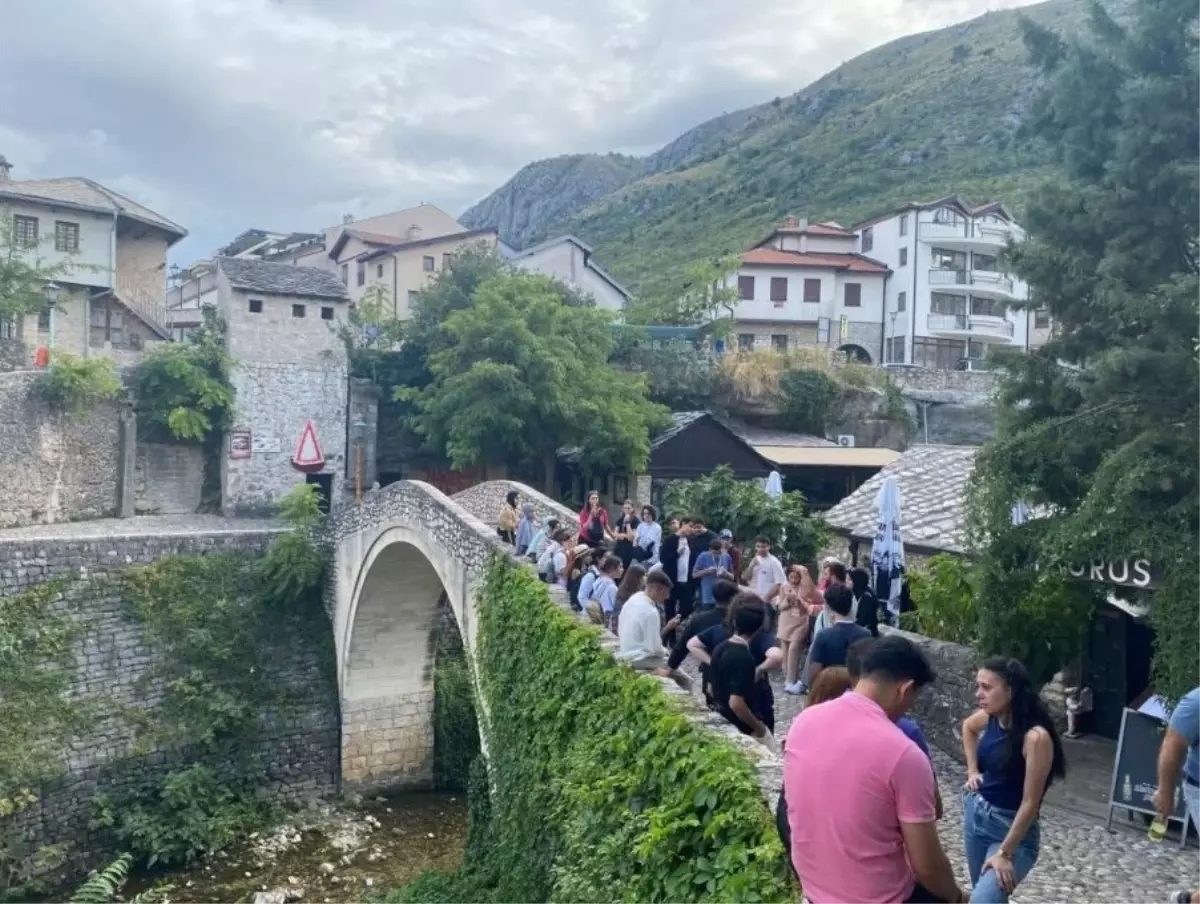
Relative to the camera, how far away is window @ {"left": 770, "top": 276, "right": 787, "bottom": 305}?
38719 mm

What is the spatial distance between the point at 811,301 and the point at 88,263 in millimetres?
24208

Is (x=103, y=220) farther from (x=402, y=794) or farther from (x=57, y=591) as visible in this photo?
(x=402, y=794)

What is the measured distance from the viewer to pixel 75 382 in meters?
23.2

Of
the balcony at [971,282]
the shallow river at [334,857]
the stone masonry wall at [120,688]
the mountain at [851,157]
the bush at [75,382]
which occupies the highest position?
the mountain at [851,157]

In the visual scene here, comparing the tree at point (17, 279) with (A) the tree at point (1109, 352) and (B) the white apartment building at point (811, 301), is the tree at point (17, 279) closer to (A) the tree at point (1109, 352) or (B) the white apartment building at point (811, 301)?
(B) the white apartment building at point (811, 301)

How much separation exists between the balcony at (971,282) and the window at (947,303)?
0.33 m

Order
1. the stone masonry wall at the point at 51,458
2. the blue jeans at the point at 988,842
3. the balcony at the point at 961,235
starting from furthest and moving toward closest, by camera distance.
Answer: the balcony at the point at 961,235 → the stone masonry wall at the point at 51,458 → the blue jeans at the point at 988,842

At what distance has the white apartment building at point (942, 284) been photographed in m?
38.4

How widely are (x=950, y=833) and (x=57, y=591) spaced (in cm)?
1599

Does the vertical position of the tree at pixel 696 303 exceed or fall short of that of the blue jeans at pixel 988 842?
it exceeds it

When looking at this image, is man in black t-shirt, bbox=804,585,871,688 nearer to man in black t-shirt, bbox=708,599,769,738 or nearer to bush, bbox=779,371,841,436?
man in black t-shirt, bbox=708,599,769,738

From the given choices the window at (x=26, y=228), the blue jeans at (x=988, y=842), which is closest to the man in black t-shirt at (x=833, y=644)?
the blue jeans at (x=988, y=842)

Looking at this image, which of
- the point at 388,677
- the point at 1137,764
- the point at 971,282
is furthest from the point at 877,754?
the point at 971,282

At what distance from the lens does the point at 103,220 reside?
3069cm
